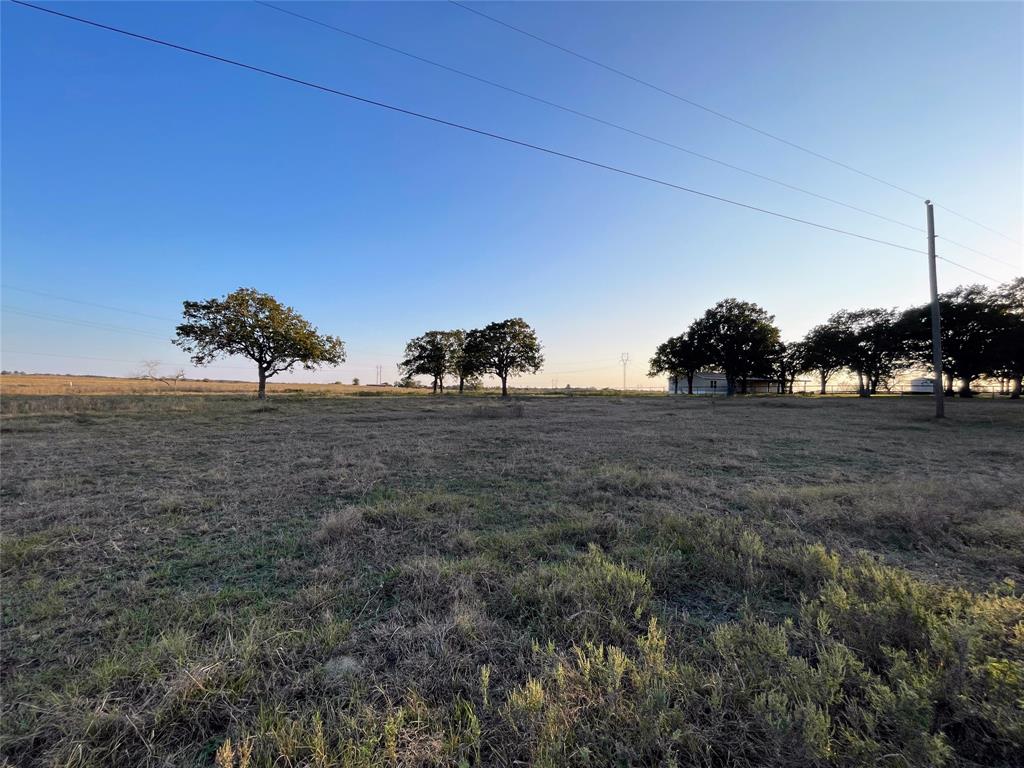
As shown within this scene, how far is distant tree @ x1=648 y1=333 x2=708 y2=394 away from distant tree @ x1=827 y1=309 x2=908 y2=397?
55.8 feet

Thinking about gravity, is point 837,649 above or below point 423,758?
above

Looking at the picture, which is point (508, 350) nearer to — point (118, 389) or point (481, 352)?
point (481, 352)

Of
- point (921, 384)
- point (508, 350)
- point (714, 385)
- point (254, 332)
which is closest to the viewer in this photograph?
point (254, 332)

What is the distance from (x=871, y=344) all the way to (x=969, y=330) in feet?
34.4

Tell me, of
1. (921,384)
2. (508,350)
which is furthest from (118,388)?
(921,384)

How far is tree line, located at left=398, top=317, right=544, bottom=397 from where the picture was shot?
149 ft

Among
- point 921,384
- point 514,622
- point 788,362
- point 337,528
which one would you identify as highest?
point 788,362

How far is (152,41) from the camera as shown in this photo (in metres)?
5.80

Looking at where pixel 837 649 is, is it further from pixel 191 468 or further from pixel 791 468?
pixel 191 468

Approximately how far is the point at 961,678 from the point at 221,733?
3.80 metres

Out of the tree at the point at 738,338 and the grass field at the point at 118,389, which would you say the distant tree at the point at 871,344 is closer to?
the tree at the point at 738,338

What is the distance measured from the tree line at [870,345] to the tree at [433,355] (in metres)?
32.8

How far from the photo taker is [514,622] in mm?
2854

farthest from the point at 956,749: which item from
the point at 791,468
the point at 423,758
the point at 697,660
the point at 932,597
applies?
the point at 791,468
